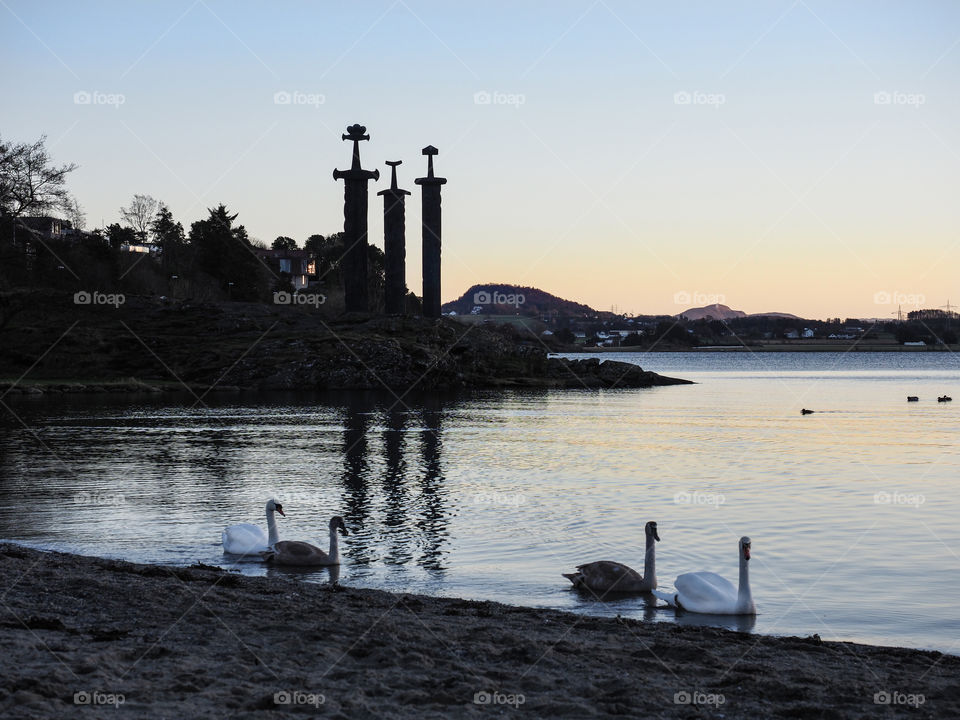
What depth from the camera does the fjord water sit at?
17.2 m

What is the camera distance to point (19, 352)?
313 feet

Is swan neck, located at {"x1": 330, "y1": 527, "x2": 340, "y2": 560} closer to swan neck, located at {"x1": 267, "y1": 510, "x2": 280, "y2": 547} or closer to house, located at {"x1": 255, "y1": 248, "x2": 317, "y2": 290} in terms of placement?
swan neck, located at {"x1": 267, "y1": 510, "x2": 280, "y2": 547}

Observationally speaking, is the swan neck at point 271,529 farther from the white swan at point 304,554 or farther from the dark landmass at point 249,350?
the dark landmass at point 249,350

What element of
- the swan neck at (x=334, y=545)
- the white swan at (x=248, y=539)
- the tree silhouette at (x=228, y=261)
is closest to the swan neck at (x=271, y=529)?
the white swan at (x=248, y=539)

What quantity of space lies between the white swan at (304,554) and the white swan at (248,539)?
1.23 ft

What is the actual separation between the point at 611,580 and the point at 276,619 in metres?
5.83

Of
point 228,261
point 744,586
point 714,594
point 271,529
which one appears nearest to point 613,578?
point 714,594

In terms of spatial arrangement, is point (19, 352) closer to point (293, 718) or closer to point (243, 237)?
point (243, 237)

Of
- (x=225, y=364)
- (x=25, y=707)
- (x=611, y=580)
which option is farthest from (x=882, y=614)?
(x=225, y=364)

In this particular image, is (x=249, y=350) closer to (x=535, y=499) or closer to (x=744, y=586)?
(x=535, y=499)

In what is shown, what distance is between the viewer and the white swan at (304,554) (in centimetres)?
1819

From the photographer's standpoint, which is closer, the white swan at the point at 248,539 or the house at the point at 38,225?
the white swan at the point at 248,539

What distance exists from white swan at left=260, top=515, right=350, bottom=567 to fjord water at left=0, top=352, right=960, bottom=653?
0.42m

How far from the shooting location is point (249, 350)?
99312mm
